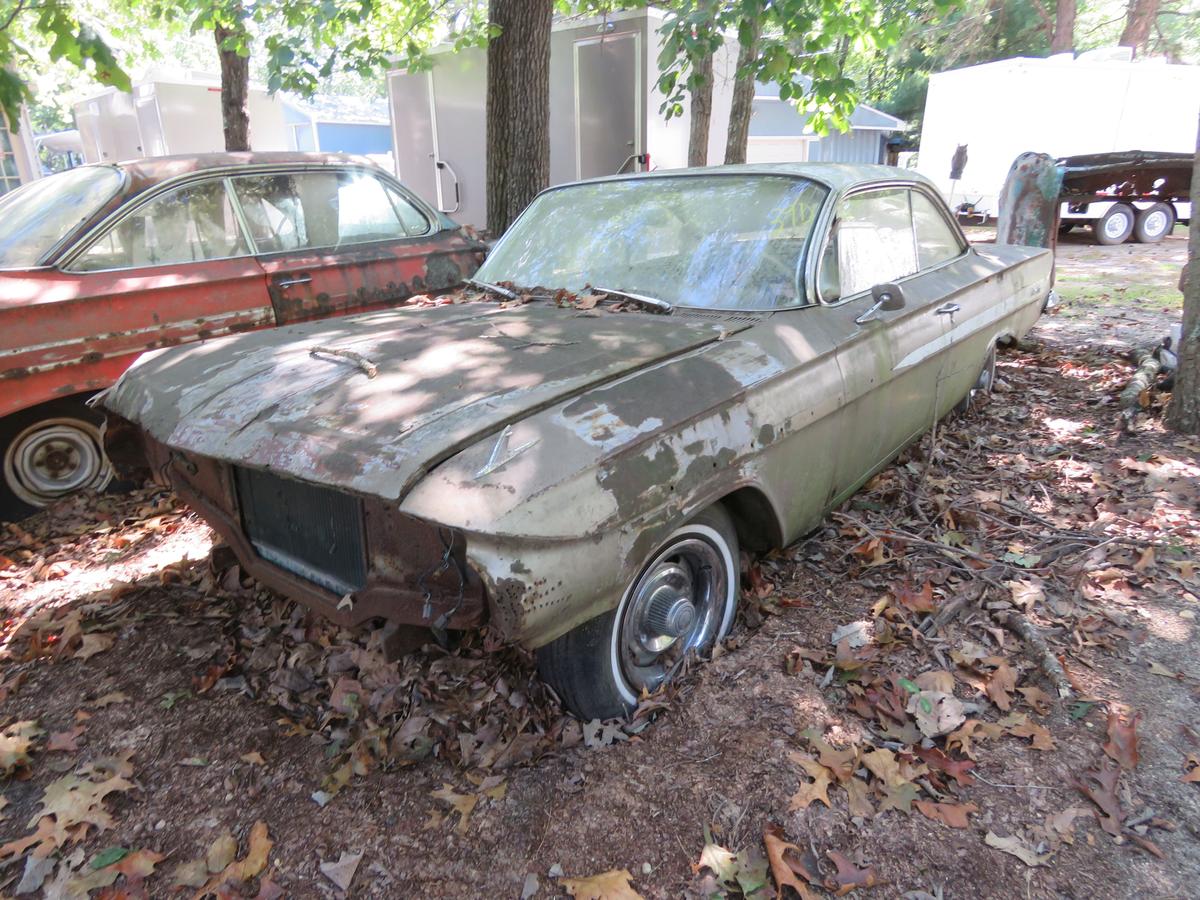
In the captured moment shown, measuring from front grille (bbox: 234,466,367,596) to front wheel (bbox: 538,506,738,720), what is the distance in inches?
25.5

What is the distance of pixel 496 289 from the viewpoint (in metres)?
3.75

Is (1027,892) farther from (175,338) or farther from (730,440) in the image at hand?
(175,338)

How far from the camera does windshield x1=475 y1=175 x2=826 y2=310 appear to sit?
10.6 ft

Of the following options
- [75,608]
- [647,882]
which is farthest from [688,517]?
[75,608]

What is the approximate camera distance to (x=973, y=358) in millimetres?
4570

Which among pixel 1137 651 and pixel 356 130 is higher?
pixel 356 130

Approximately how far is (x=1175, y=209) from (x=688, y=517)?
1611cm

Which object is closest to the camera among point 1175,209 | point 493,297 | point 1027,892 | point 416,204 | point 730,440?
point 1027,892

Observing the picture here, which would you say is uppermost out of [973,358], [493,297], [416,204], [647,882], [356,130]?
[356,130]

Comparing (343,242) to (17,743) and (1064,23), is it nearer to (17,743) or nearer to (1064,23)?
(17,743)

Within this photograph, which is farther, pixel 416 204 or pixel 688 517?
pixel 416 204

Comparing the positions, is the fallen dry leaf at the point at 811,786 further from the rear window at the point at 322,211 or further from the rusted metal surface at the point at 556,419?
the rear window at the point at 322,211

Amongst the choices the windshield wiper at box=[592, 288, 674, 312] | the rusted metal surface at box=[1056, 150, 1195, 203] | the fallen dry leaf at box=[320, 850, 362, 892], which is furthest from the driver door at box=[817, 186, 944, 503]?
the rusted metal surface at box=[1056, 150, 1195, 203]

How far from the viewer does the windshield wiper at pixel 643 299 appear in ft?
10.5
